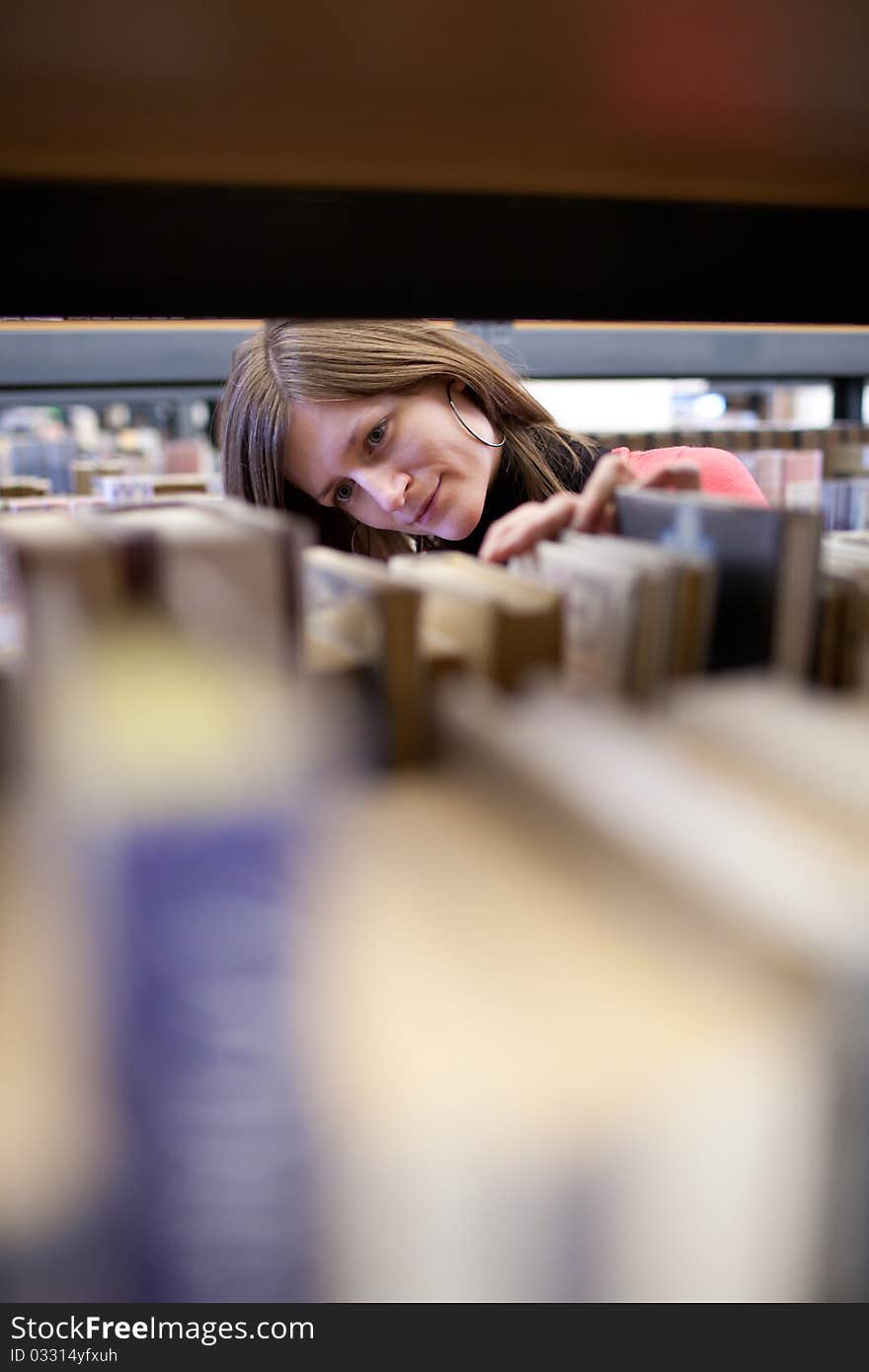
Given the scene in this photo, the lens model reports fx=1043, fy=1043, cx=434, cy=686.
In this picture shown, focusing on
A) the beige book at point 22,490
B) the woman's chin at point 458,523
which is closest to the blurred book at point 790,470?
the woman's chin at point 458,523

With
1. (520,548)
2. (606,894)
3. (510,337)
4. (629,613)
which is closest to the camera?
(606,894)

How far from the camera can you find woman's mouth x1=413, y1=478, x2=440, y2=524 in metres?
1.60

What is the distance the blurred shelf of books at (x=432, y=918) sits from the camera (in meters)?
0.40

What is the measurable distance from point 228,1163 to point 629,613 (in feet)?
1.24

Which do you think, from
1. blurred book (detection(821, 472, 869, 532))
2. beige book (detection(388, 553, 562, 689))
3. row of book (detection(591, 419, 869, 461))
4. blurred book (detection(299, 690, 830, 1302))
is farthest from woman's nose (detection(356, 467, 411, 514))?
blurred book (detection(821, 472, 869, 532))

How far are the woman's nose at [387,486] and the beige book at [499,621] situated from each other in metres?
0.83

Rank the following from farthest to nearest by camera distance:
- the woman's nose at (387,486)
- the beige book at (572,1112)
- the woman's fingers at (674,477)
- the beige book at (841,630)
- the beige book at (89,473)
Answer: the beige book at (89,473), the woman's nose at (387,486), the woman's fingers at (674,477), the beige book at (841,630), the beige book at (572,1112)

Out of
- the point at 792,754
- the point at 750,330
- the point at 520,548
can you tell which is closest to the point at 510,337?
the point at 750,330

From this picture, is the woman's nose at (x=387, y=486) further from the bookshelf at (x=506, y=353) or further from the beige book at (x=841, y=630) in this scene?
the bookshelf at (x=506, y=353)

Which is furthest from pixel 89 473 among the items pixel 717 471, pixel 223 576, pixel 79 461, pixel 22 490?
pixel 223 576

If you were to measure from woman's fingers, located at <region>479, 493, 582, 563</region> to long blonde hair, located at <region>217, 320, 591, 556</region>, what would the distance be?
2.59 feet
